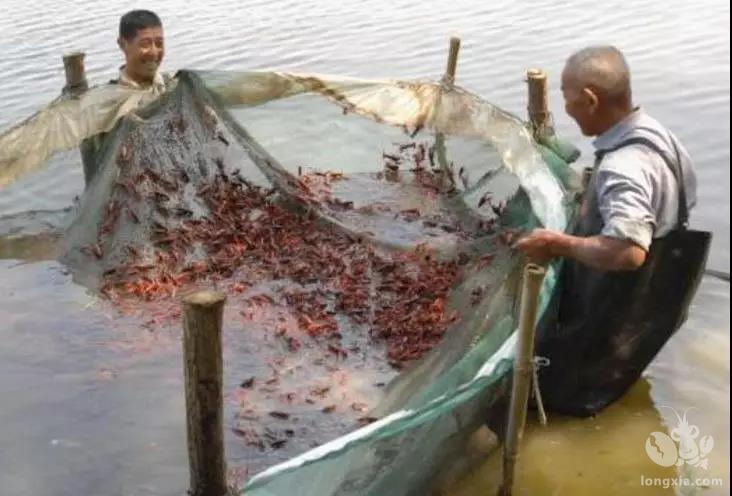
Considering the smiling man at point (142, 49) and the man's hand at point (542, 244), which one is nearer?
the man's hand at point (542, 244)

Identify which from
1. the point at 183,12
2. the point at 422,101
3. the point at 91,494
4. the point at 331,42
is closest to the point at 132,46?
the point at 422,101

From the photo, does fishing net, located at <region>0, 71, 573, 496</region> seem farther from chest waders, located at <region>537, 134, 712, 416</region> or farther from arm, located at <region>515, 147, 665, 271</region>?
arm, located at <region>515, 147, 665, 271</region>

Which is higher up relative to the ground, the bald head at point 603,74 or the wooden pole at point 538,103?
the bald head at point 603,74

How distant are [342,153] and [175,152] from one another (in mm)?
1536

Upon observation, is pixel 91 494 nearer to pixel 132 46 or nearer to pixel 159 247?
pixel 159 247

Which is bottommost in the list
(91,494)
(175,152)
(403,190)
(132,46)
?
(91,494)

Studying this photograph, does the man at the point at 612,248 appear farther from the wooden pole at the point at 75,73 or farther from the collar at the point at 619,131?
the wooden pole at the point at 75,73

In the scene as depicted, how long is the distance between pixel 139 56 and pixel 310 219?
6.00 ft

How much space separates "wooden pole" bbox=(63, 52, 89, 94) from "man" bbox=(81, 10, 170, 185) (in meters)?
0.33

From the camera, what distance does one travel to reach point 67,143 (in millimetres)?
6504

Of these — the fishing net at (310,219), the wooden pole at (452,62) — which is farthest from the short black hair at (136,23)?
the wooden pole at (452,62)

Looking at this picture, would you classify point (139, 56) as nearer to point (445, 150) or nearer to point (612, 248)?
point (445, 150)

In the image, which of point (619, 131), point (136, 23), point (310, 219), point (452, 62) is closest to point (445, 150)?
point (452, 62)

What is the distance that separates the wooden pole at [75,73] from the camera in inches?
272
